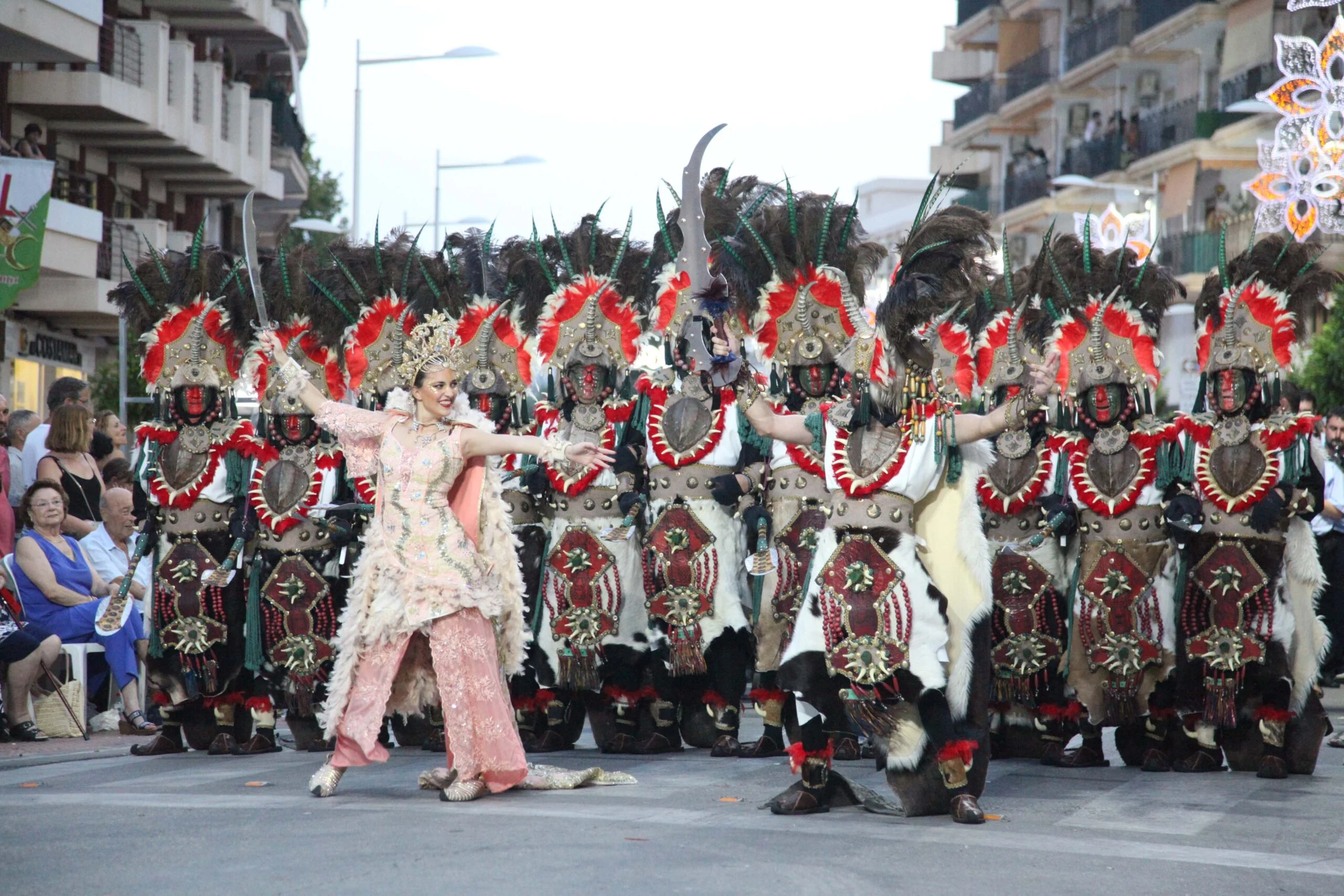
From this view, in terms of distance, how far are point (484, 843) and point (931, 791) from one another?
5.78 ft

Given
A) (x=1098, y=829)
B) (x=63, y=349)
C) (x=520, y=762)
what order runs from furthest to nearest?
(x=63, y=349) → (x=520, y=762) → (x=1098, y=829)

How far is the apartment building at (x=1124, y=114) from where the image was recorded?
3234 cm

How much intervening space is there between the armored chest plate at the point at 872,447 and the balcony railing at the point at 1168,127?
27956 mm

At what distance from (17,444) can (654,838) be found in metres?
7.58

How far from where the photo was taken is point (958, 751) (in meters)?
6.94

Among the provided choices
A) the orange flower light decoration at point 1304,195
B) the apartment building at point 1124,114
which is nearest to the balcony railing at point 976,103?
the apartment building at point 1124,114

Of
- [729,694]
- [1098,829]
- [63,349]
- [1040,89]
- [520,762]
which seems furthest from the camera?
[1040,89]

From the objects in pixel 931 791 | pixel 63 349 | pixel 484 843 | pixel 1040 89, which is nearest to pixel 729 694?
pixel 931 791

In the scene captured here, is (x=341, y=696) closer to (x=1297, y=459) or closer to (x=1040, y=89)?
(x=1297, y=459)

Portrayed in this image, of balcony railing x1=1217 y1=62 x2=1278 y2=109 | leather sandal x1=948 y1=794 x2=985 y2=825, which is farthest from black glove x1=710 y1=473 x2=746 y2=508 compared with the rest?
balcony railing x1=1217 y1=62 x2=1278 y2=109

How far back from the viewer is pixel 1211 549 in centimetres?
850

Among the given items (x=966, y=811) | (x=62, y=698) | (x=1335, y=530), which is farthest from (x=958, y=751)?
(x=1335, y=530)

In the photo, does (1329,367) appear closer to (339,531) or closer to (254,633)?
(339,531)

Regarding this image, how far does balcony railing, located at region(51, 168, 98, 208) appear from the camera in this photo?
72.5 feet
